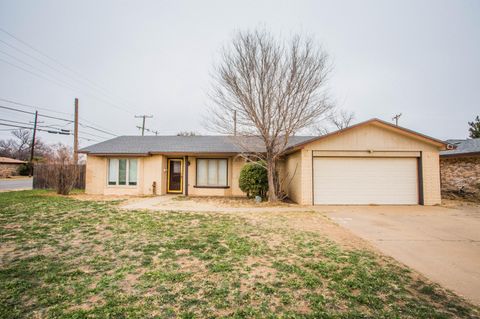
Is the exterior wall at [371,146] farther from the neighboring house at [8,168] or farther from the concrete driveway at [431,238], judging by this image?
the neighboring house at [8,168]

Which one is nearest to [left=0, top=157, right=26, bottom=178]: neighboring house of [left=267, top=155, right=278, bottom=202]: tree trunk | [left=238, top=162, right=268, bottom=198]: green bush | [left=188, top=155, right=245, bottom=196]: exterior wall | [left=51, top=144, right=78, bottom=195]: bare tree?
[left=51, top=144, right=78, bottom=195]: bare tree

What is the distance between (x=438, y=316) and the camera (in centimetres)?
233

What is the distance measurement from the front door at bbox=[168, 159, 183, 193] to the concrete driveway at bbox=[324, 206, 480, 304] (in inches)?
363

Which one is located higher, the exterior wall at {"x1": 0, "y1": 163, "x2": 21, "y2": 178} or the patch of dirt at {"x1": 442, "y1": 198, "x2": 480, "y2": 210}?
the exterior wall at {"x1": 0, "y1": 163, "x2": 21, "y2": 178}

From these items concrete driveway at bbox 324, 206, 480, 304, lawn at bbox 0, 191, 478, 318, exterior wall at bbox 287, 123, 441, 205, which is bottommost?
concrete driveway at bbox 324, 206, 480, 304

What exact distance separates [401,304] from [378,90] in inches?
922

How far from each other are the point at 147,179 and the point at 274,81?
31.4 feet

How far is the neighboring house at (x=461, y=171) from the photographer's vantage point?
12.1 m

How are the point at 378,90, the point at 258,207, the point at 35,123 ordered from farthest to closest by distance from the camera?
1. the point at 35,123
2. the point at 378,90
3. the point at 258,207

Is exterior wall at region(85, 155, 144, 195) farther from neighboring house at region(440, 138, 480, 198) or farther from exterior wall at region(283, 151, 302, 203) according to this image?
neighboring house at region(440, 138, 480, 198)

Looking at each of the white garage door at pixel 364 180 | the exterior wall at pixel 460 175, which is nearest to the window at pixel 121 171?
the white garage door at pixel 364 180

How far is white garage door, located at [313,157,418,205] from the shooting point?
10617 millimetres

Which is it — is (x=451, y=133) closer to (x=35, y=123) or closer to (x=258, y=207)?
(x=258, y=207)

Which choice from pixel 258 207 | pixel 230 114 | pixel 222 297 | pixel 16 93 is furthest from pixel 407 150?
pixel 16 93
